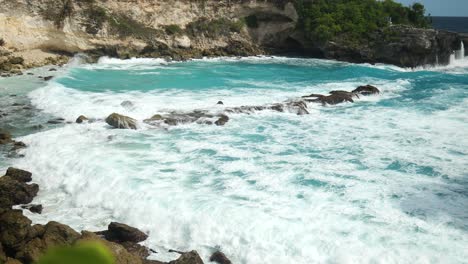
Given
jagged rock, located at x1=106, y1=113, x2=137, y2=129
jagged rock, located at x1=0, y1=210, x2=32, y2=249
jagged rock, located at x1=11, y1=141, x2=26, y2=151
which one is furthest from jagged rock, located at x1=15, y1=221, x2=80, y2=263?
jagged rock, located at x1=106, y1=113, x2=137, y2=129

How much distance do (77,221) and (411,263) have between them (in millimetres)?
7399

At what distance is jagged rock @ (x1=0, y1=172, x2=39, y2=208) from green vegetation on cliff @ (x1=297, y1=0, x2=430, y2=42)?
36808 millimetres

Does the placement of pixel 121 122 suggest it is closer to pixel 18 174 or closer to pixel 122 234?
pixel 18 174

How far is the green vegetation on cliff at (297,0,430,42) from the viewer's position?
4425 centimetres

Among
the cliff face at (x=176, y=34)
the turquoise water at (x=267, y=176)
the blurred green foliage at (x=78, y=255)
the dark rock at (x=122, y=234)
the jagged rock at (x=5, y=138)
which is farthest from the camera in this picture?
the cliff face at (x=176, y=34)

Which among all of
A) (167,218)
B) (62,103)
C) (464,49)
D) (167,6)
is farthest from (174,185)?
(464,49)

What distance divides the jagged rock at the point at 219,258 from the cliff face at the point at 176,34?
26982 mm

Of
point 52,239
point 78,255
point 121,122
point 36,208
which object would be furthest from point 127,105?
point 78,255

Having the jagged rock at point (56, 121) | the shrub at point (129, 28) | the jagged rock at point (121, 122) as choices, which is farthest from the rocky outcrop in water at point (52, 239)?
the shrub at point (129, 28)

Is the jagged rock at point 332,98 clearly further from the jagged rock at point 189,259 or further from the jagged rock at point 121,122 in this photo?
the jagged rock at point 189,259

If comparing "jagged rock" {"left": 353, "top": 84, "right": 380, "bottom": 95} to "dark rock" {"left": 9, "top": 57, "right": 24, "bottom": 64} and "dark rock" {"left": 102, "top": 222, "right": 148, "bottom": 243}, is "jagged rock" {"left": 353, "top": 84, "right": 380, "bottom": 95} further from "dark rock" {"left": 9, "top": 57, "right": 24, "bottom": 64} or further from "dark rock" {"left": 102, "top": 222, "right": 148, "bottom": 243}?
"dark rock" {"left": 9, "top": 57, "right": 24, "bottom": 64}

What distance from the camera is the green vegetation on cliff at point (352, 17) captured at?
44.2 meters

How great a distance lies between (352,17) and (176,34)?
1807cm

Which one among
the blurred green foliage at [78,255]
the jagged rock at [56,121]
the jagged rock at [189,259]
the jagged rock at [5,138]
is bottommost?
Answer: the jagged rock at [189,259]
